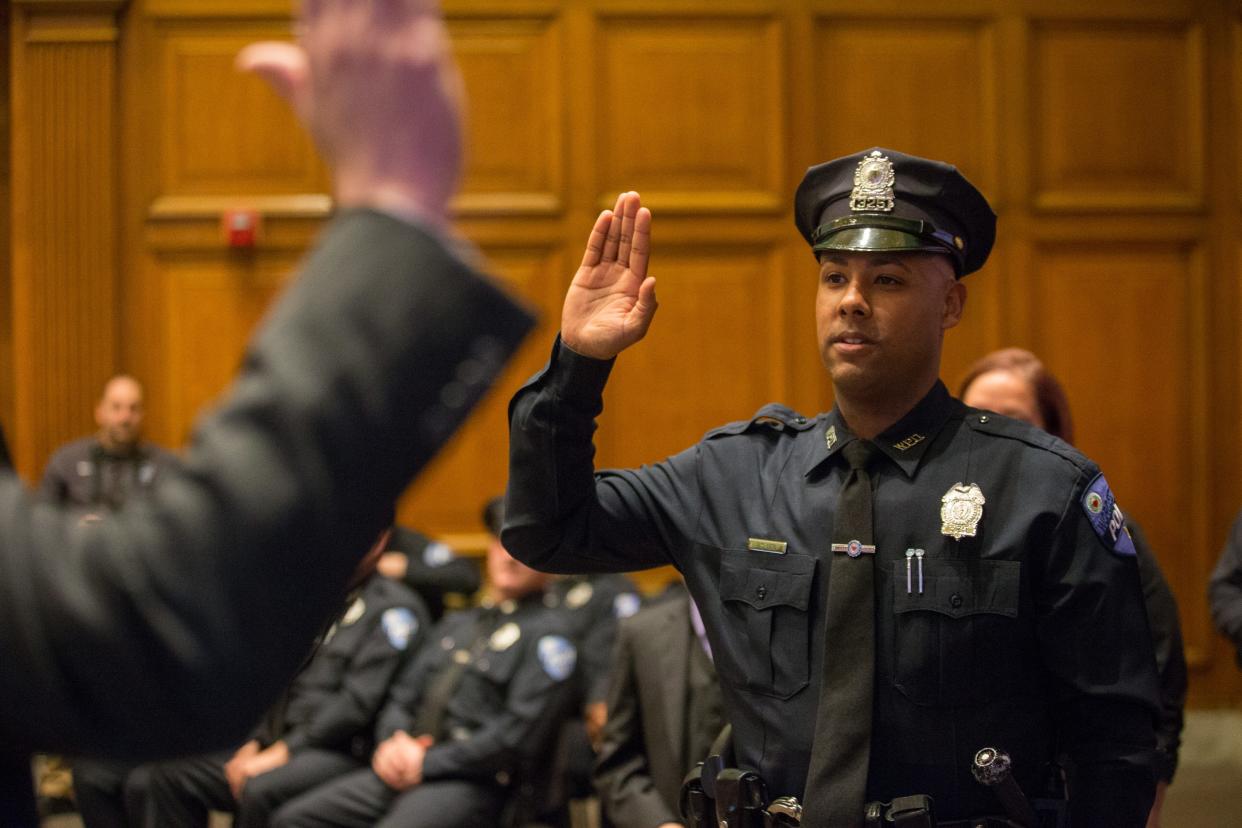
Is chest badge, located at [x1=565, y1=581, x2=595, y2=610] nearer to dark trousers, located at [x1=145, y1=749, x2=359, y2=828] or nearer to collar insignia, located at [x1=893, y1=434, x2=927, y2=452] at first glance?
dark trousers, located at [x1=145, y1=749, x2=359, y2=828]

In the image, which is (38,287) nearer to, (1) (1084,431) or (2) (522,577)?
(2) (522,577)

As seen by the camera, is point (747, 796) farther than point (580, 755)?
No

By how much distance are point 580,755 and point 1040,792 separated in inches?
95.8

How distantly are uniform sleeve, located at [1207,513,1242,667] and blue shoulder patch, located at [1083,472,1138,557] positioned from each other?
6.64 feet

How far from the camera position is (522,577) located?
4191 millimetres

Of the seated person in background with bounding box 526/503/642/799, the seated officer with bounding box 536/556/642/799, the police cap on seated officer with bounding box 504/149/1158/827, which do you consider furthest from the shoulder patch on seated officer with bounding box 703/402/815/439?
the seated officer with bounding box 536/556/642/799

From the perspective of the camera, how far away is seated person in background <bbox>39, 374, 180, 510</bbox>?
5.40 meters

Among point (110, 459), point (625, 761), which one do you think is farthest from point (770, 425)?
point (110, 459)

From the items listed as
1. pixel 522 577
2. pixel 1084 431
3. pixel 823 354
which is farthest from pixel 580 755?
pixel 1084 431

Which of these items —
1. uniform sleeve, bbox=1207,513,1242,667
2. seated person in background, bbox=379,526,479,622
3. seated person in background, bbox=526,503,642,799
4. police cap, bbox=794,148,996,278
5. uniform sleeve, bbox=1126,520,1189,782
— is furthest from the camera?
seated person in background, bbox=379,526,479,622

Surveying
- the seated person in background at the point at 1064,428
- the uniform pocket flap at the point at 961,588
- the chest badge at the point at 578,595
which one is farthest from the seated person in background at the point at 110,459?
the uniform pocket flap at the point at 961,588

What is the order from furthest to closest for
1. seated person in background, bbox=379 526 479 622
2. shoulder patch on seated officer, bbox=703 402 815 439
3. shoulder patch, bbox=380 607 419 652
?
seated person in background, bbox=379 526 479 622 < shoulder patch, bbox=380 607 419 652 < shoulder patch on seated officer, bbox=703 402 815 439

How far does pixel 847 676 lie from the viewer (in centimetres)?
182

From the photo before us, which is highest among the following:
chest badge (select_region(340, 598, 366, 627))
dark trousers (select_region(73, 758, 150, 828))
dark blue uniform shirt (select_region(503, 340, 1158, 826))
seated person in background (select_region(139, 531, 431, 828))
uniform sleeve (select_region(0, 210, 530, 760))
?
uniform sleeve (select_region(0, 210, 530, 760))
